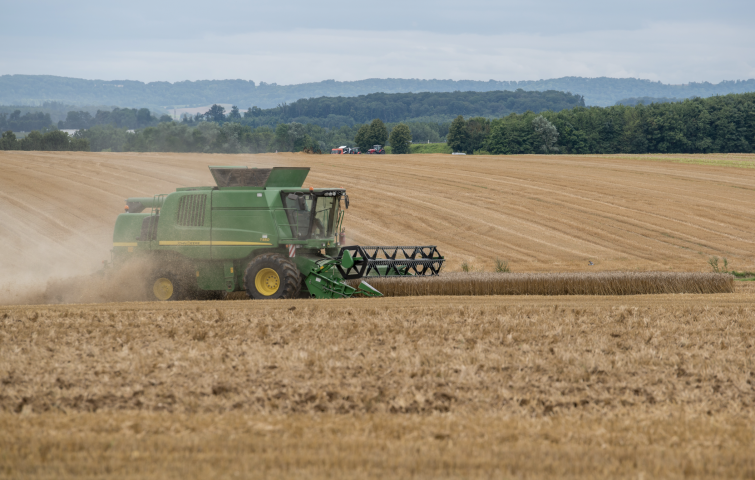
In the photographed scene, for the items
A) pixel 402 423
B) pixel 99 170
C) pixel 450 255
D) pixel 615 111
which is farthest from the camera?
pixel 615 111

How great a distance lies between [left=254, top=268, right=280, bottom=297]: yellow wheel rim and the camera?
47.6 ft

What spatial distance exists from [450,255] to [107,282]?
11.1 meters

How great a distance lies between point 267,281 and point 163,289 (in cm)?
252

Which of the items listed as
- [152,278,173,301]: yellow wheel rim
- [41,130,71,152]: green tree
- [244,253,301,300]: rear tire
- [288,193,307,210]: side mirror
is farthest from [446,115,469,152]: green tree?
[244,253,301,300]: rear tire

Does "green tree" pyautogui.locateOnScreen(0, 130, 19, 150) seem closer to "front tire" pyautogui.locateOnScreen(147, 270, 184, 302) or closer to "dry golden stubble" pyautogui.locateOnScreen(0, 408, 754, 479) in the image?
"front tire" pyautogui.locateOnScreen(147, 270, 184, 302)

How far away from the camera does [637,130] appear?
9056 centimetres

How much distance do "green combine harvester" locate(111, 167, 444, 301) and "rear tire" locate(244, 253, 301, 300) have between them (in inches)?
0.8

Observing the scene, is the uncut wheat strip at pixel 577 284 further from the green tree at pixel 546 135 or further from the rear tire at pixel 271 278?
the green tree at pixel 546 135

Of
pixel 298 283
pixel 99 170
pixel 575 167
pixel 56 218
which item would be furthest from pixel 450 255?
pixel 575 167

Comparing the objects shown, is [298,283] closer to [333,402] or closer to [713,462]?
[333,402]

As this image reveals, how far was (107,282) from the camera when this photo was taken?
15.7 metres

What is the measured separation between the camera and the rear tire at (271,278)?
46.9 ft

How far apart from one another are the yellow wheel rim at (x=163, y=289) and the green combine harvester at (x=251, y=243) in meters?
0.02

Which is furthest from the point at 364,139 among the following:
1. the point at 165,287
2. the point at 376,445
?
the point at 376,445
